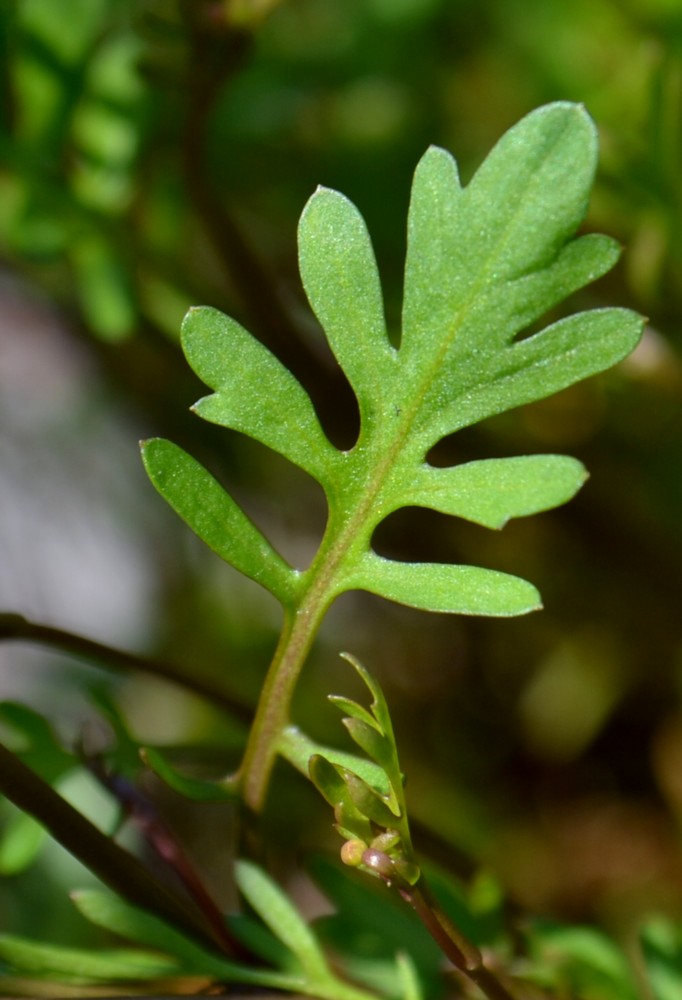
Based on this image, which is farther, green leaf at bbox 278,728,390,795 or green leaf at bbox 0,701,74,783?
green leaf at bbox 0,701,74,783

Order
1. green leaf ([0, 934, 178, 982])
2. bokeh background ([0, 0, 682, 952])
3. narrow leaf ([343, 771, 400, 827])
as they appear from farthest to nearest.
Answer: bokeh background ([0, 0, 682, 952])
green leaf ([0, 934, 178, 982])
narrow leaf ([343, 771, 400, 827])

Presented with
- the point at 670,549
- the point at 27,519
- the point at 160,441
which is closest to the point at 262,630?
the point at 27,519

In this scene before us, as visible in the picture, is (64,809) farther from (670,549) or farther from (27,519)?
(27,519)

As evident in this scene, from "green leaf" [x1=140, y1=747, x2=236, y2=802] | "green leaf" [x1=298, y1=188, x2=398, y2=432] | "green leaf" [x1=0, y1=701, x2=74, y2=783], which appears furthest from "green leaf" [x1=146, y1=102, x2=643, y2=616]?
"green leaf" [x1=0, y1=701, x2=74, y2=783]

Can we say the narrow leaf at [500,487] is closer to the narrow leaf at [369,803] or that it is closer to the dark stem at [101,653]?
the narrow leaf at [369,803]

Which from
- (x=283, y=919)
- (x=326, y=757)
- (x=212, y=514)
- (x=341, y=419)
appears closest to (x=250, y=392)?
(x=212, y=514)

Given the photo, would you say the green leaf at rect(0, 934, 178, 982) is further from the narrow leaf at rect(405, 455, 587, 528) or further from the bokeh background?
the bokeh background

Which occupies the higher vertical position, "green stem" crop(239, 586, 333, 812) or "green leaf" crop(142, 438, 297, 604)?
"green leaf" crop(142, 438, 297, 604)
